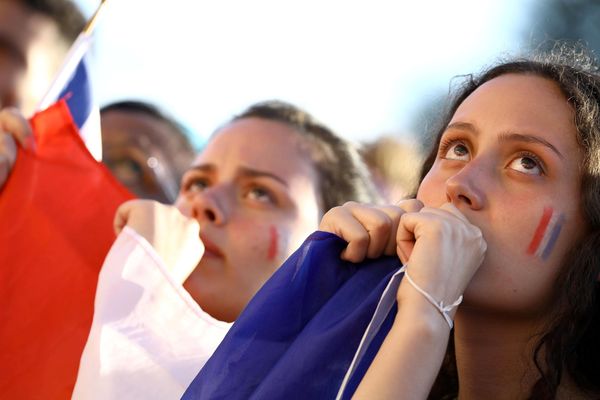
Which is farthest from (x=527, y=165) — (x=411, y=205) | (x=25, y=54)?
(x=25, y=54)

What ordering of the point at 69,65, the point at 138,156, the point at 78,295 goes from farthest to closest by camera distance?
the point at 138,156
the point at 69,65
the point at 78,295

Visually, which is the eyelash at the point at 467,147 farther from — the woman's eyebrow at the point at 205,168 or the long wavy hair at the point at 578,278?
the woman's eyebrow at the point at 205,168

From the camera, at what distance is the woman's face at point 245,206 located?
9.38ft

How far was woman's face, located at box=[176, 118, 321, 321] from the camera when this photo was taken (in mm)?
2859

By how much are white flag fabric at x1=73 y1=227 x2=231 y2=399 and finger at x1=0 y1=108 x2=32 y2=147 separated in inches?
22.4

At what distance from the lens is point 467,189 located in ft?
6.31

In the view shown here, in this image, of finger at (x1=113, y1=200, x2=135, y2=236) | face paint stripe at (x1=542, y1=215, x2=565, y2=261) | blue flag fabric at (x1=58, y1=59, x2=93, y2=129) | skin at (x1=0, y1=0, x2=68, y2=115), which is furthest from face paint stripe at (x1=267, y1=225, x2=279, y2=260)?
skin at (x1=0, y1=0, x2=68, y2=115)

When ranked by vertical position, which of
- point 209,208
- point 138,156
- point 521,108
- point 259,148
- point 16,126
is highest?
point 521,108

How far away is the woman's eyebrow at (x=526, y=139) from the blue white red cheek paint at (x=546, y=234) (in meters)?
0.13

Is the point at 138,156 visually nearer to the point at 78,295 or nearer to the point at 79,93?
the point at 79,93

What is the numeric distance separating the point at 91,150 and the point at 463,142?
1.39m

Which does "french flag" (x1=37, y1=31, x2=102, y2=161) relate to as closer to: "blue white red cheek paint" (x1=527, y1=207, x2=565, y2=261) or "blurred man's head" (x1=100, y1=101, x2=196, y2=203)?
"blurred man's head" (x1=100, y1=101, x2=196, y2=203)

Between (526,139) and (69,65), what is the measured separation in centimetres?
159

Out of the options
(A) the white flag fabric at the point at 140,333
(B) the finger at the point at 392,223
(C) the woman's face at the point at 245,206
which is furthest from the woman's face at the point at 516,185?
(C) the woman's face at the point at 245,206
